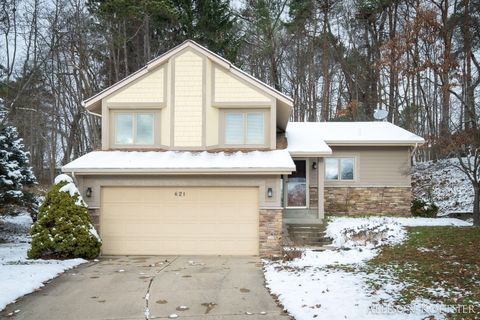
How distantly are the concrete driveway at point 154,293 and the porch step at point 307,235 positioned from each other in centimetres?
349

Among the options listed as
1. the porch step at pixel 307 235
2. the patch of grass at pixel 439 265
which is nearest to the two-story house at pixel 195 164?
the porch step at pixel 307 235

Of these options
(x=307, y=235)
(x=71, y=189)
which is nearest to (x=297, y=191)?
(x=307, y=235)

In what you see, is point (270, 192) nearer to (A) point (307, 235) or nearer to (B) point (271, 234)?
(B) point (271, 234)

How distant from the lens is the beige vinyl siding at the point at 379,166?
18281 millimetres

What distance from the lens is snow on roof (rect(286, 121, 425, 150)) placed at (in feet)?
58.0

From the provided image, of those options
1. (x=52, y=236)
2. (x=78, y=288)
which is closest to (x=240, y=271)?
(x=78, y=288)

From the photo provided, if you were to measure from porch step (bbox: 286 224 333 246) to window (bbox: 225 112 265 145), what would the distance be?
3136 millimetres

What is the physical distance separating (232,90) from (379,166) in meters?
7.43

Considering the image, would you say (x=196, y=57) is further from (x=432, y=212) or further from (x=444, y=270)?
(x=432, y=212)

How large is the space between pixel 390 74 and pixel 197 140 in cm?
1705

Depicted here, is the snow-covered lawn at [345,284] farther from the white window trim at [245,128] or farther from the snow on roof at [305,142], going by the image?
the white window trim at [245,128]

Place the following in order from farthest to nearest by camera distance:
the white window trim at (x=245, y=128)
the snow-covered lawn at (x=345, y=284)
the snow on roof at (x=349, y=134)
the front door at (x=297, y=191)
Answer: the snow on roof at (x=349, y=134) → the front door at (x=297, y=191) → the white window trim at (x=245, y=128) → the snow-covered lawn at (x=345, y=284)

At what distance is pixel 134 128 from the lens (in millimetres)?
14758

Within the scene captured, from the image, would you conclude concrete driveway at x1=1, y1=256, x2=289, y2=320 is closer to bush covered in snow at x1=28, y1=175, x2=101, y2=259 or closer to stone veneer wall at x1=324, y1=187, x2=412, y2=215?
bush covered in snow at x1=28, y1=175, x2=101, y2=259
